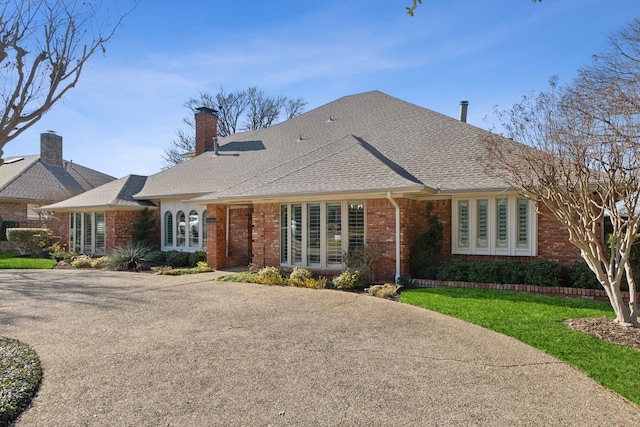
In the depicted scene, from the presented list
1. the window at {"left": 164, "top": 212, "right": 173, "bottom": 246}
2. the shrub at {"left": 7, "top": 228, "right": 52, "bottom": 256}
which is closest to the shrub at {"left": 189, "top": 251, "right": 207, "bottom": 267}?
the window at {"left": 164, "top": 212, "right": 173, "bottom": 246}

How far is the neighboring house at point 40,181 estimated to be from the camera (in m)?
23.1

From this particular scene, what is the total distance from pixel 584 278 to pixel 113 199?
16.7 metres

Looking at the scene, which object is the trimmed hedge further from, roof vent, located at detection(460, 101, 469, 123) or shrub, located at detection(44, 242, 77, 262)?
shrub, located at detection(44, 242, 77, 262)

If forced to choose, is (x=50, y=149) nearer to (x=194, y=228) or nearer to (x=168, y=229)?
(x=168, y=229)

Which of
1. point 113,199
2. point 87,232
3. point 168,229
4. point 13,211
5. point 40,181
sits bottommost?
point 87,232

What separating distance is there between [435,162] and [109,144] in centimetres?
1312

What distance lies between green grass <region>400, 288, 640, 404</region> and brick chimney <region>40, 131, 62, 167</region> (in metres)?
27.8

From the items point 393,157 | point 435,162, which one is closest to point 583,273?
point 435,162

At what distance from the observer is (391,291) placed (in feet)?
31.2

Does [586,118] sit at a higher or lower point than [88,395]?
higher

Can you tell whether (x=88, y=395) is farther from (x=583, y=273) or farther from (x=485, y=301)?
(x=583, y=273)

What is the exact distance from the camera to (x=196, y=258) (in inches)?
616

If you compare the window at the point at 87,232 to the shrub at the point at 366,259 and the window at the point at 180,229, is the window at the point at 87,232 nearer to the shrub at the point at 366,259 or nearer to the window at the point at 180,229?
the window at the point at 180,229

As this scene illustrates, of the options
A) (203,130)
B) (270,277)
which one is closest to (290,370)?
(270,277)
